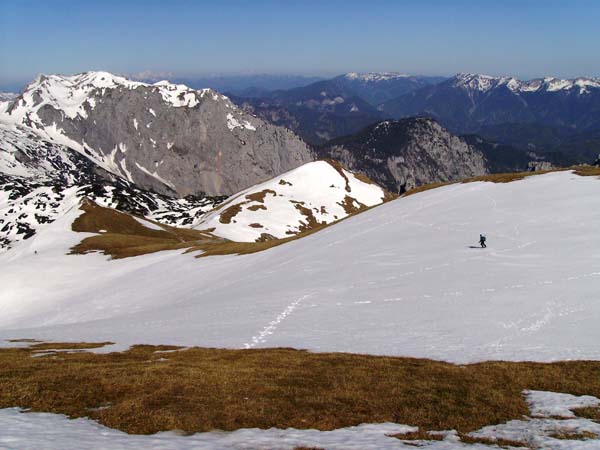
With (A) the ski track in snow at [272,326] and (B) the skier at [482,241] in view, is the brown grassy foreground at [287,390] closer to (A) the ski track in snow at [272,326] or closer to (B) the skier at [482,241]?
(A) the ski track in snow at [272,326]

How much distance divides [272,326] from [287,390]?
652 inches

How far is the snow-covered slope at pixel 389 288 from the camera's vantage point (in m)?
32.0

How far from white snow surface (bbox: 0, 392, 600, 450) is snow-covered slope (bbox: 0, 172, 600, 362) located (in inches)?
381

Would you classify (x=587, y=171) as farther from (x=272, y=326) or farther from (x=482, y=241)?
(x=272, y=326)

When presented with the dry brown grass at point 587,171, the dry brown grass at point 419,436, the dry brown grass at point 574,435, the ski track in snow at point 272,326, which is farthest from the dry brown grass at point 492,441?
the dry brown grass at point 587,171

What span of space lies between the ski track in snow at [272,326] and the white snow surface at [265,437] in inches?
671

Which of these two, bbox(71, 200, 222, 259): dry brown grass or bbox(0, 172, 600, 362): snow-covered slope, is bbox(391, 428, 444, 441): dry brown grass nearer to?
bbox(0, 172, 600, 362): snow-covered slope

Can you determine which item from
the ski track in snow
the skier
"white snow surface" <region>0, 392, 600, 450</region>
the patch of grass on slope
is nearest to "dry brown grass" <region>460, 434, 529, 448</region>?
"white snow surface" <region>0, 392, 600, 450</region>

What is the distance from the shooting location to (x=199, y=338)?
3781 centimetres

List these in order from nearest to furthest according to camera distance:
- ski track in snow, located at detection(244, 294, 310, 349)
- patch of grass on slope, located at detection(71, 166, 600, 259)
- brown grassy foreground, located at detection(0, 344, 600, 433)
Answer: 1. brown grassy foreground, located at detection(0, 344, 600, 433)
2. ski track in snow, located at detection(244, 294, 310, 349)
3. patch of grass on slope, located at detection(71, 166, 600, 259)

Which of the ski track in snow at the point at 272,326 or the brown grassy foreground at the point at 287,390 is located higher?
the brown grassy foreground at the point at 287,390

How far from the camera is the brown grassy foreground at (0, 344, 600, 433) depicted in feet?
61.1

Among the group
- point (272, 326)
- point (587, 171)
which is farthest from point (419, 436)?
point (587, 171)

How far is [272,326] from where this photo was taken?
38.5m
